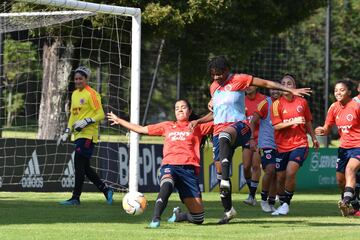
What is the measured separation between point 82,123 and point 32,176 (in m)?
4.44

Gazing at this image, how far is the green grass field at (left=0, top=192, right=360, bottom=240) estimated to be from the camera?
1002 cm

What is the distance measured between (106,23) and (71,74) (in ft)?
10.7

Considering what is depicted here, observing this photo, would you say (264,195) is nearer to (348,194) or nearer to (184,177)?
(348,194)

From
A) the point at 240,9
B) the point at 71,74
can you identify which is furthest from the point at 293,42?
the point at 71,74

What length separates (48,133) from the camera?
932 inches

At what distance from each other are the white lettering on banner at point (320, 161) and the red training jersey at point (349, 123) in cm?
1034

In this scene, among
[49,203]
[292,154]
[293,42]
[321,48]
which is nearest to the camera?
[292,154]

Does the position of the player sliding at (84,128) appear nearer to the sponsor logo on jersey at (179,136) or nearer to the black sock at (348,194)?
the sponsor logo on jersey at (179,136)

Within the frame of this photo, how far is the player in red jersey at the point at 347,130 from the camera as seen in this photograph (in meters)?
13.3

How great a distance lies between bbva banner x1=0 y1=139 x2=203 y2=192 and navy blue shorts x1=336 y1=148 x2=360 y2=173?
6563mm

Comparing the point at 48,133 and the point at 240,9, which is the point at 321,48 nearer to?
the point at 240,9

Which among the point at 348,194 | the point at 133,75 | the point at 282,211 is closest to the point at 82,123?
the point at 133,75

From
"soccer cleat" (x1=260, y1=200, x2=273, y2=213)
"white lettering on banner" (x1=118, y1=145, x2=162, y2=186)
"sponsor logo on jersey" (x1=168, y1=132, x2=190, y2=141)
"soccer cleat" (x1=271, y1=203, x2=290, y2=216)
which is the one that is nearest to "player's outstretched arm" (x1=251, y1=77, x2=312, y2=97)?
"sponsor logo on jersey" (x1=168, y1=132, x2=190, y2=141)

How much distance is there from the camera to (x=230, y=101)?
1166 centimetres
